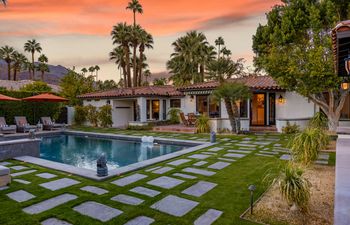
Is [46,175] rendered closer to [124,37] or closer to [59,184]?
[59,184]

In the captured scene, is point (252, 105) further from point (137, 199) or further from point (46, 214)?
point (46, 214)

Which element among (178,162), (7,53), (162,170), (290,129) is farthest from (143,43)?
(7,53)

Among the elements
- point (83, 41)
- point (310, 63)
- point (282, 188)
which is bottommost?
point (282, 188)

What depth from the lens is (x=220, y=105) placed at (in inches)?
768

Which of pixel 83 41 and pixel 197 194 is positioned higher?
pixel 83 41

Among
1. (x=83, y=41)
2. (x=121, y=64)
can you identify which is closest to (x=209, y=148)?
(x=83, y=41)

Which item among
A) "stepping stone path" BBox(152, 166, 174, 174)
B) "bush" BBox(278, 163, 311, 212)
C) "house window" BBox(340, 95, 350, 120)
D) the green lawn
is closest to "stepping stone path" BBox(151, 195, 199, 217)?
the green lawn

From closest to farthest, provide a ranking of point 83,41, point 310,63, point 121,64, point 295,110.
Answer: point 310,63 < point 295,110 < point 83,41 < point 121,64

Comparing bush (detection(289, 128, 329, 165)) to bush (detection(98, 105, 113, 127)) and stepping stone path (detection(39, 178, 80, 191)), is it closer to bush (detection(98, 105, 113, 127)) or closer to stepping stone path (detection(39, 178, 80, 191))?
stepping stone path (detection(39, 178, 80, 191))

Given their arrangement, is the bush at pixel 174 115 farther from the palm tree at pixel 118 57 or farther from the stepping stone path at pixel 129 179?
the palm tree at pixel 118 57

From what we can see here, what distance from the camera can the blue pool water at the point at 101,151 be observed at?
11117 millimetres

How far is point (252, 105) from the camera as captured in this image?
66.5 ft

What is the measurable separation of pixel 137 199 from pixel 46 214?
1725 mm

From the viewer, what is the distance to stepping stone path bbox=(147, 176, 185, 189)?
19.8 feet
